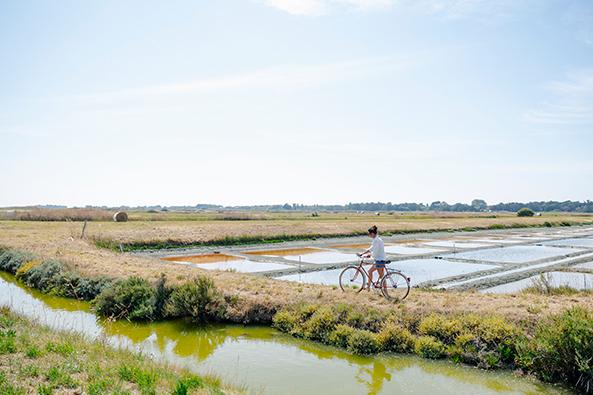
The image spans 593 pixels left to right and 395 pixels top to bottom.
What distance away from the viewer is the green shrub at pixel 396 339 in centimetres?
1130

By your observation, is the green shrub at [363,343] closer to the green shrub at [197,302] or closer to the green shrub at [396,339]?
the green shrub at [396,339]

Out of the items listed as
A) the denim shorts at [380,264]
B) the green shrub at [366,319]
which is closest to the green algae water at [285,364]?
the green shrub at [366,319]

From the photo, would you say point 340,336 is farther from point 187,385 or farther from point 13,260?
point 13,260

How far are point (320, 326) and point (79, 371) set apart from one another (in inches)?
249

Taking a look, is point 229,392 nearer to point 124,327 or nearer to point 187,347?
point 187,347

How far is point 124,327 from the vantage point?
13758mm

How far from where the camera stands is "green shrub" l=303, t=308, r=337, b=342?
12.2m

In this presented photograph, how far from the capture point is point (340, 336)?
465 inches

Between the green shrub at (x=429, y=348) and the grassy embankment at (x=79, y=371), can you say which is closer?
the grassy embankment at (x=79, y=371)

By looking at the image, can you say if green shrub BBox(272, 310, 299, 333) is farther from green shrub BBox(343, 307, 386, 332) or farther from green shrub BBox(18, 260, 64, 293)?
green shrub BBox(18, 260, 64, 293)

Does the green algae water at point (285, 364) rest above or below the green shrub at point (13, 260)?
below

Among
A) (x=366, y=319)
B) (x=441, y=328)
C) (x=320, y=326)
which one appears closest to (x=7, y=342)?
(x=320, y=326)

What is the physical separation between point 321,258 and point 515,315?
18170 millimetres

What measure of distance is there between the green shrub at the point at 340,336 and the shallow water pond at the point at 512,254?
19.6 meters
